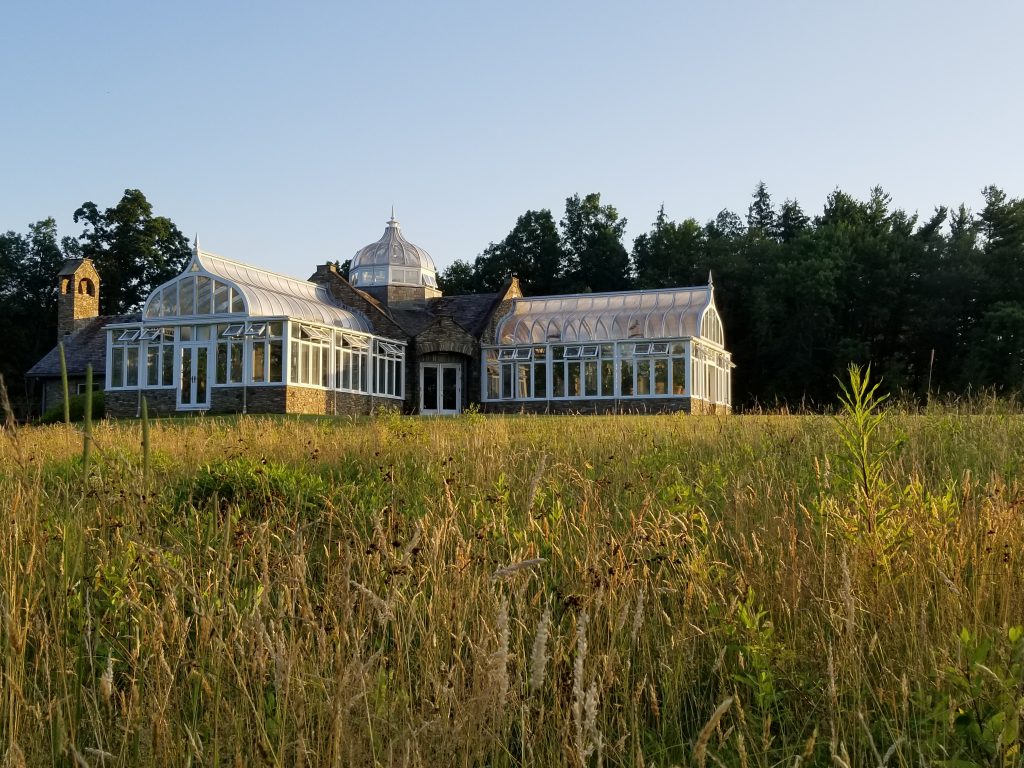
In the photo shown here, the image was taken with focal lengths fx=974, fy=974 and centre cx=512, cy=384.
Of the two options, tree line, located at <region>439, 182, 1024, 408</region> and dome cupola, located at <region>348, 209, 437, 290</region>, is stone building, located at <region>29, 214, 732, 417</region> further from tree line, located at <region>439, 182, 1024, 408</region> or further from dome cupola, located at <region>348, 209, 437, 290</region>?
tree line, located at <region>439, 182, 1024, 408</region>

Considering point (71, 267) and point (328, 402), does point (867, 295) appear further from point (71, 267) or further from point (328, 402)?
point (71, 267)

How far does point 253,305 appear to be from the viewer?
1169 inches

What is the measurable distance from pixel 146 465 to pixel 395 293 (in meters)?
36.0

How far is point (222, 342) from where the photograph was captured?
29.8 m

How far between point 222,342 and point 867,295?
26.4 m

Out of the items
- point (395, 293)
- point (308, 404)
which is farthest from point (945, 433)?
point (395, 293)

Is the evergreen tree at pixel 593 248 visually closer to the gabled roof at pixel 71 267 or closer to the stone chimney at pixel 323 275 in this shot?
the stone chimney at pixel 323 275

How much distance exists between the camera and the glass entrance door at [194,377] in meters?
29.7

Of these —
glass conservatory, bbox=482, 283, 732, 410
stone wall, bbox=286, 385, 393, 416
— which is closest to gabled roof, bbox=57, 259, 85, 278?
stone wall, bbox=286, 385, 393, 416

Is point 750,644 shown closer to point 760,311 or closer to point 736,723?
point 736,723

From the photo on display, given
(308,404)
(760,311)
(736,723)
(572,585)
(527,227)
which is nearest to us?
(736,723)

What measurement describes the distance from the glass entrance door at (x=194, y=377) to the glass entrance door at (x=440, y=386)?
8128 millimetres

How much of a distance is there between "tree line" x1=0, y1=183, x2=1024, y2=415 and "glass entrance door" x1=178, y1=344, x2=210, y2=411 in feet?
43.3

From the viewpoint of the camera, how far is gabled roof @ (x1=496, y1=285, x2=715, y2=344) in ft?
111
